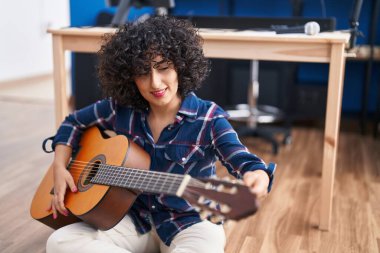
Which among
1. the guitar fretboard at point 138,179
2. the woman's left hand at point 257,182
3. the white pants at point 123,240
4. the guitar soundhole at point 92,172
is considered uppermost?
the woman's left hand at point 257,182

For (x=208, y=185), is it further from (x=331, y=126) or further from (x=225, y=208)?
(x=331, y=126)

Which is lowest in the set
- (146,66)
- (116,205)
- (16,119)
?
(16,119)

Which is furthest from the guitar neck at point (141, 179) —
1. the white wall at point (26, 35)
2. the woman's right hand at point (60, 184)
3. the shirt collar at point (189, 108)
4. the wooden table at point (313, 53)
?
the white wall at point (26, 35)

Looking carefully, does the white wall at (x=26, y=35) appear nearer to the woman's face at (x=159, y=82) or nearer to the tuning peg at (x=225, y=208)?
the woman's face at (x=159, y=82)

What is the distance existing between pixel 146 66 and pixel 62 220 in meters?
0.51

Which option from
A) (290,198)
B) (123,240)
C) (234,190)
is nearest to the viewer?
(234,190)

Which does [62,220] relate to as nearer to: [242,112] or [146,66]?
[146,66]

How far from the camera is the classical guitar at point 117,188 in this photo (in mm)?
970

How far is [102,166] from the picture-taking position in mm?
1306

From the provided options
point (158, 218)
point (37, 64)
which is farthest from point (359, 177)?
point (37, 64)

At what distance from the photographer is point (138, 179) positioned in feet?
3.82

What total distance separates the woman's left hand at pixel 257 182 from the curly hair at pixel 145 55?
368 millimetres

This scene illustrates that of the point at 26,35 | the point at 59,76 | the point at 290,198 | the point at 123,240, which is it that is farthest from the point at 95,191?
the point at 26,35

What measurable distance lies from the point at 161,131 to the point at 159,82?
0.56ft
